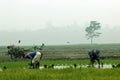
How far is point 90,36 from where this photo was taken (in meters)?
134

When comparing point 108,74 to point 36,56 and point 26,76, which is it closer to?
point 26,76

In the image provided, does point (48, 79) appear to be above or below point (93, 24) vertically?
below

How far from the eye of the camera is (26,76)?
50.0 feet

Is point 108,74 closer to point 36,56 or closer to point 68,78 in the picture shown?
point 68,78

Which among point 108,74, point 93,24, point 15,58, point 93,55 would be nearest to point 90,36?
point 93,24

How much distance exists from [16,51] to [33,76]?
21.8 m

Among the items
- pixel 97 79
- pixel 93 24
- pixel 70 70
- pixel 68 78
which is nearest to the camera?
pixel 97 79

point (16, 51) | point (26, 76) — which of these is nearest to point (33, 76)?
point (26, 76)

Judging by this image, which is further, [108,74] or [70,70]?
[70,70]

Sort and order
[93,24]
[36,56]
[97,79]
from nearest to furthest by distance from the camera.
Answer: [97,79] < [36,56] < [93,24]

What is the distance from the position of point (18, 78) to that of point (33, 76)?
711 millimetres

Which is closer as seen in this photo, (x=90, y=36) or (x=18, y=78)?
(x=18, y=78)

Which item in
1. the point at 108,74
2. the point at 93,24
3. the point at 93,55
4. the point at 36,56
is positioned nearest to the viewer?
the point at 108,74

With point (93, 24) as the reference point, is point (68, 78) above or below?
below
